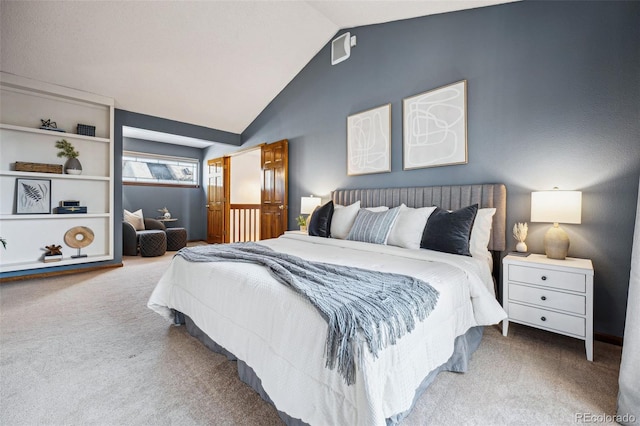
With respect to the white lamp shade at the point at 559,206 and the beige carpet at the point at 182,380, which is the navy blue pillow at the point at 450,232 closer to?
the white lamp shade at the point at 559,206

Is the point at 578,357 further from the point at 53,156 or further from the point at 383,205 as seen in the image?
the point at 53,156

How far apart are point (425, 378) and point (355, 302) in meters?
0.68

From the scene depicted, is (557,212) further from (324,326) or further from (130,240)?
(130,240)

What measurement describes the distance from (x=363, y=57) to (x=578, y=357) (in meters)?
3.82

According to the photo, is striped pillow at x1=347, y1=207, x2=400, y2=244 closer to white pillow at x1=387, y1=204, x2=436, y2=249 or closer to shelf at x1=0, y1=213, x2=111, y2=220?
white pillow at x1=387, y1=204, x2=436, y2=249

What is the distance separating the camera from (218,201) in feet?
22.0

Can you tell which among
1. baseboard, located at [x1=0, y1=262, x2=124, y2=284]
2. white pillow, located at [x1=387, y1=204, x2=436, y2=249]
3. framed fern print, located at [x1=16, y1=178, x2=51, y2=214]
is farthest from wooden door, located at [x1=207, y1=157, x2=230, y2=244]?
white pillow, located at [x1=387, y1=204, x2=436, y2=249]

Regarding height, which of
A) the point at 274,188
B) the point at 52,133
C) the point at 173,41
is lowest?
the point at 274,188

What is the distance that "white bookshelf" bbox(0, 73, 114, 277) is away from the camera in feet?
12.1

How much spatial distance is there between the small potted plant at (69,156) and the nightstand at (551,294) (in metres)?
5.43

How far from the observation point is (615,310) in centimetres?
214

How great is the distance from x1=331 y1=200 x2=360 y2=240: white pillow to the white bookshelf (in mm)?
3605

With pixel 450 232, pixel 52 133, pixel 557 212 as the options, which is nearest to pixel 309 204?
pixel 450 232

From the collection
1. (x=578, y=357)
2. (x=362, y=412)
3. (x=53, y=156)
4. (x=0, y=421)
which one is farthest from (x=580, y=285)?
(x=53, y=156)
